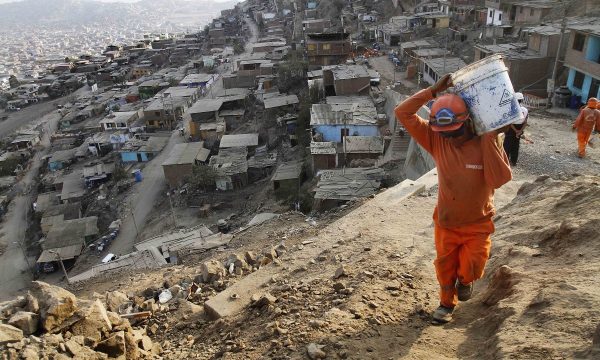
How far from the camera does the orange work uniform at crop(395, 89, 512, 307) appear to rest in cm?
336

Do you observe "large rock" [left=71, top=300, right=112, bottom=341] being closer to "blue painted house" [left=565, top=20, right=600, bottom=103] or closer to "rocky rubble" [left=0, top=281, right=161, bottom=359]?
"rocky rubble" [left=0, top=281, right=161, bottom=359]

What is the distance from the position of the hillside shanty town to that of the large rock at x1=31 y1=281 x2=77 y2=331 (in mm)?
21

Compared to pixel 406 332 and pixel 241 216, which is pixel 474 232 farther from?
pixel 241 216

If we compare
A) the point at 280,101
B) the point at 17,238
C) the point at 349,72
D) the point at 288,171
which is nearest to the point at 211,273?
the point at 288,171

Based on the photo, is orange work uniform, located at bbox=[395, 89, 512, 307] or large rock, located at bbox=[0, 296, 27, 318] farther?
large rock, located at bbox=[0, 296, 27, 318]

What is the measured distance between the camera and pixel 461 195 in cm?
354

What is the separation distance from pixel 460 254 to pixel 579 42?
1777 cm

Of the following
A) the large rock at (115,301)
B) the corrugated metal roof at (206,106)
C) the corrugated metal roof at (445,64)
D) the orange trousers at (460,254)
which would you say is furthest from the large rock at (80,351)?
the corrugated metal roof at (206,106)

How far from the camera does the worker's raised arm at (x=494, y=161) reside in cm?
329

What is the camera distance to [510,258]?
4676 millimetres

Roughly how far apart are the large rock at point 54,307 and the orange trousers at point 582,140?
10840 millimetres

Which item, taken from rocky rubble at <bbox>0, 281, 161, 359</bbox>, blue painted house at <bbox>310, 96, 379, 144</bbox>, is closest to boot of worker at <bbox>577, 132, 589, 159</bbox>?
rocky rubble at <bbox>0, 281, 161, 359</bbox>

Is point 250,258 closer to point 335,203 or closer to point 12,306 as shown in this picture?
point 12,306

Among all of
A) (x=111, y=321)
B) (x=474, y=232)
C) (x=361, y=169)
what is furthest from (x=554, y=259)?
(x=361, y=169)
